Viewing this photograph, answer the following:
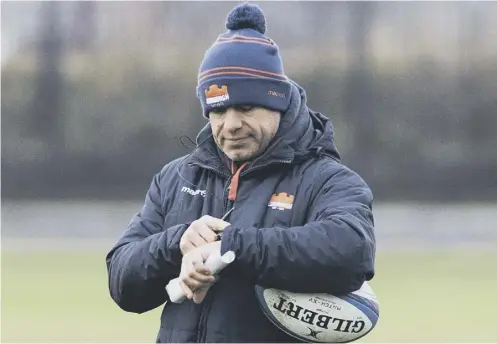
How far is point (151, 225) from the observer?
232cm

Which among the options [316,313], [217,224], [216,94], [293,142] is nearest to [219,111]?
[216,94]

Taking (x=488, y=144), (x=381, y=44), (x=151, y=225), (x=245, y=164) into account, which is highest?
(x=245, y=164)

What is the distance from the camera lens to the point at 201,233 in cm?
209

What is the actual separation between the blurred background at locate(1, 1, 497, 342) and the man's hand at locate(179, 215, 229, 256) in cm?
1399

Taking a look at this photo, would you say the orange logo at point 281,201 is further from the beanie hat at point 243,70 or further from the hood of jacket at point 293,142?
the beanie hat at point 243,70

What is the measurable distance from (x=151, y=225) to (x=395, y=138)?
52.4 feet

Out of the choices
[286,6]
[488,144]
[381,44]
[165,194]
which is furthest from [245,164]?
[488,144]

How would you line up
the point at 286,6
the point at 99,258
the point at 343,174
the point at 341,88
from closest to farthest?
the point at 343,174 < the point at 99,258 < the point at 286,6 < the point at 341,88

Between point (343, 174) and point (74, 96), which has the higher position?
point (343, 174)

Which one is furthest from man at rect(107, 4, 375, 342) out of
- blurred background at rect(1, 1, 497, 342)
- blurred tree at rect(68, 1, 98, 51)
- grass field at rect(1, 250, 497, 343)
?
blurred tree at rect(68, 1, 98, 51)

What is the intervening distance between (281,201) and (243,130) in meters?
0.18

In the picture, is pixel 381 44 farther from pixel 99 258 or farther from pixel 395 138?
pixel 99 258

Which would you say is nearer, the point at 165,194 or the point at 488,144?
the point at 165,194

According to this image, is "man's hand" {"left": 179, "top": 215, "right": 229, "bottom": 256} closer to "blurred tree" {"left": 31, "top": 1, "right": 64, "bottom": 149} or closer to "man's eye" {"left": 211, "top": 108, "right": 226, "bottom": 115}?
"man's eye" {"left": 211, "top": 108, "right": 226, "bottom": 115}
